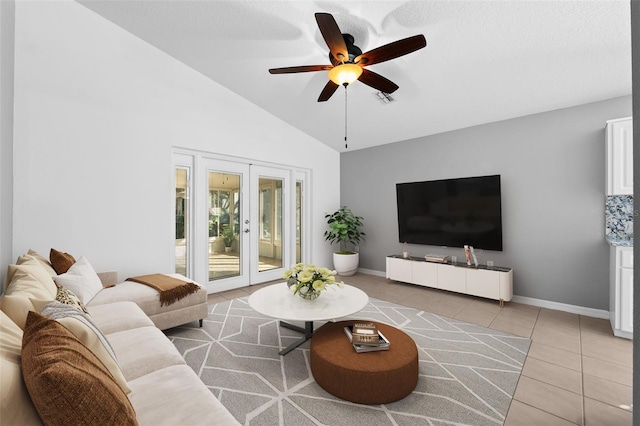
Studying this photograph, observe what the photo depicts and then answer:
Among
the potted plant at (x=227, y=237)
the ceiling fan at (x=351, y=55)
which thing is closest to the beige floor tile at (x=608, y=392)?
the ceiling fan at (x=351, y=55)

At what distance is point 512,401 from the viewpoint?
1751 millimetres

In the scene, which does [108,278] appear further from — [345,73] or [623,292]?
[623,292]

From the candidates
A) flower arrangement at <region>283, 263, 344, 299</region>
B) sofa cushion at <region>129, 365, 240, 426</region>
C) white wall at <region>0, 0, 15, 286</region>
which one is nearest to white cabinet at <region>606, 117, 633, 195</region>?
flower arrangement at <region>283, 263, 344, 299</region>

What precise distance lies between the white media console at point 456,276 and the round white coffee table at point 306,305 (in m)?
1.95

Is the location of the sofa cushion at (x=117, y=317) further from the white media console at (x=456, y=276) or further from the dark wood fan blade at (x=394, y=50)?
the white media console at (x=456, y=276)

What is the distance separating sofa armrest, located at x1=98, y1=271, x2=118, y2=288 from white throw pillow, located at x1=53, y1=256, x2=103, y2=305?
21.8 inches

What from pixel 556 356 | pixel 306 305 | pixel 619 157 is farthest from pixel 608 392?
pixel 619 157

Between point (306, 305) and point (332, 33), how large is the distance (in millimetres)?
2017

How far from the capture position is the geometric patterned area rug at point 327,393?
1630 mm

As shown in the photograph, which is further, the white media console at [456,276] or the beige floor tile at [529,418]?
the white media console at [456,276]

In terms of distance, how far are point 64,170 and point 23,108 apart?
0.61m

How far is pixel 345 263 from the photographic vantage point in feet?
16.8

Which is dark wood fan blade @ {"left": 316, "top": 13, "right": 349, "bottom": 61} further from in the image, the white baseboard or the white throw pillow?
the white baseboard

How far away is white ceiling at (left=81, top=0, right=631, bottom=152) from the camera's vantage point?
222cm
